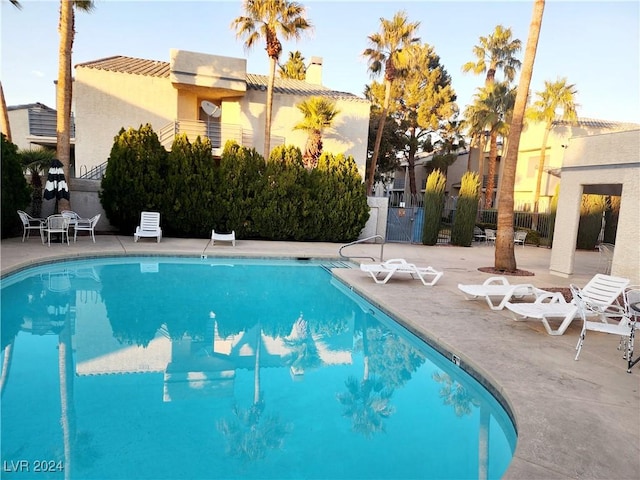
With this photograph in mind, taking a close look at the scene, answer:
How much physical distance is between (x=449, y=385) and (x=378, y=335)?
78.3 inches

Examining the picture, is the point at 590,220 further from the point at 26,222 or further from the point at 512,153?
the point at 26,222

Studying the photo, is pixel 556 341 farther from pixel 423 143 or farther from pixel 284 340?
pixel 423 143

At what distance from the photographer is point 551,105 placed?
2681 centimetres

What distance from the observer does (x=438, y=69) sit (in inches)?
1262

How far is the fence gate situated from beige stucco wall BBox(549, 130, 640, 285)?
838 centimetres

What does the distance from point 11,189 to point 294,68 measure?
94.5 feet

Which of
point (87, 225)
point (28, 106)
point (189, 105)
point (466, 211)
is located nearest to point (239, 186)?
point (87, 225)

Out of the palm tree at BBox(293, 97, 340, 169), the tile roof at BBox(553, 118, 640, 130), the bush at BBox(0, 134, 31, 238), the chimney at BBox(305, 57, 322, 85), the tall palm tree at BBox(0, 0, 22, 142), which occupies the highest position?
the chimney at BBox(305, 57, 322, 85)

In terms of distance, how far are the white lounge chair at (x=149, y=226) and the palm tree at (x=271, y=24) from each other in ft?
21.6

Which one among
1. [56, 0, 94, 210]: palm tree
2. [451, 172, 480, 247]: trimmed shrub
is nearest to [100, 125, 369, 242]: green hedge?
[56, 0, 94, 210]: palm tree

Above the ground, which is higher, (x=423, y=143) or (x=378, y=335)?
(x=423, y=143)

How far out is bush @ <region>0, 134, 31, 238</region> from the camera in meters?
12.2

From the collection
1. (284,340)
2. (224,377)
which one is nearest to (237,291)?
(284,340)

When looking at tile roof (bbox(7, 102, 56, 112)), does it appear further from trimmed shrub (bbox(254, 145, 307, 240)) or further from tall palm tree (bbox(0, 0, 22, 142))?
trimmed shrub (bbox(254, 145, 307, 240))
